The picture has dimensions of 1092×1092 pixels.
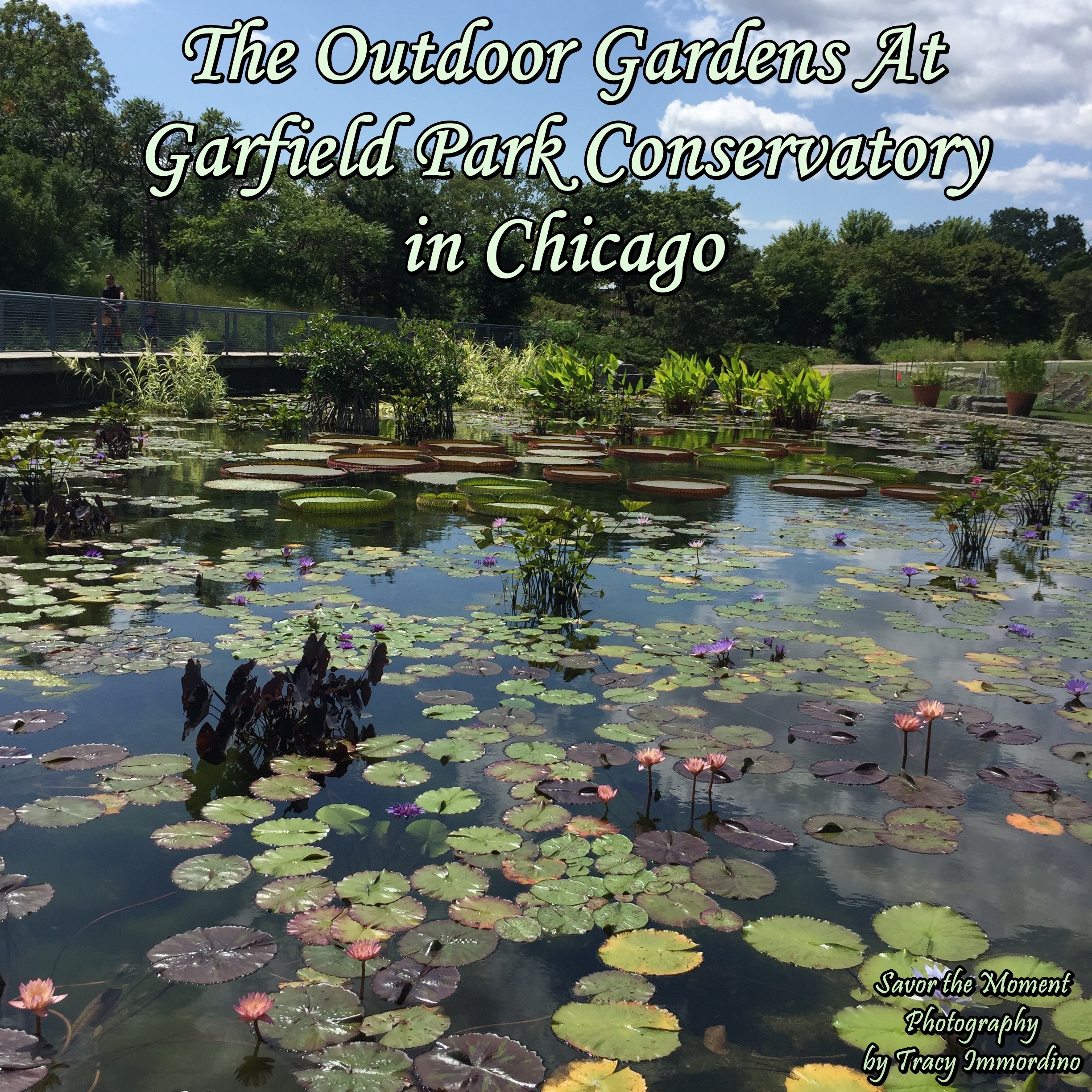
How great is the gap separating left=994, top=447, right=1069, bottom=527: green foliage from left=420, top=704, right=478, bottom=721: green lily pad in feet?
16.0

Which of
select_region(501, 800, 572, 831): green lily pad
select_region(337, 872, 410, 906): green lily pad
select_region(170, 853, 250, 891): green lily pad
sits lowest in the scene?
select_region(170, 853, 250, 891): green lily pad

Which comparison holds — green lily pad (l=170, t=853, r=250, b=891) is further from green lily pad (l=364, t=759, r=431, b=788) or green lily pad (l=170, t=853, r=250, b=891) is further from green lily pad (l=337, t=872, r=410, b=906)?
green lily pad (l=364, t=759, r=431, b=788)

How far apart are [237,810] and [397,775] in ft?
1.35

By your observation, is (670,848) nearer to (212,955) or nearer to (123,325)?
(212,955)

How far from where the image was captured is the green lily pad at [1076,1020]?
1582mm

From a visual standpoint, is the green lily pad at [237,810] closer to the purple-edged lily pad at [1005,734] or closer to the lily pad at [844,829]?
the lily pad at [844,829]

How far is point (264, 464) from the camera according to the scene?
783 centimetres

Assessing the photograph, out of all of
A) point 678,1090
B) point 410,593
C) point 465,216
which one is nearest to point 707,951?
point 678,1090

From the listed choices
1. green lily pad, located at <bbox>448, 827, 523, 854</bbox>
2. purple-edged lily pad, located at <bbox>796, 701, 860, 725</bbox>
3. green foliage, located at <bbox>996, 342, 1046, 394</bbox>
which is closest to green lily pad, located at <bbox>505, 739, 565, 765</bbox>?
green lily pad, located at <bbox>448, 827, 523, 854</bbox>

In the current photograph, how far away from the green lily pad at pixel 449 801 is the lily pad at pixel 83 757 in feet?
2.83

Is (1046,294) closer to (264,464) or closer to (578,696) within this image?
(264,464)

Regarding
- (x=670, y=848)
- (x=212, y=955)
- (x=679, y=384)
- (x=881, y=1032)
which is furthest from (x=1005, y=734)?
(x=679, y=384)

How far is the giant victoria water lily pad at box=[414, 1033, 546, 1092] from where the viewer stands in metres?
1.43

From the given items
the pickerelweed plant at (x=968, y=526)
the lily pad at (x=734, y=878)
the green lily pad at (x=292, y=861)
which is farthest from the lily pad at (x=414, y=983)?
the pickerelweed plant at (x=968, y=526)
